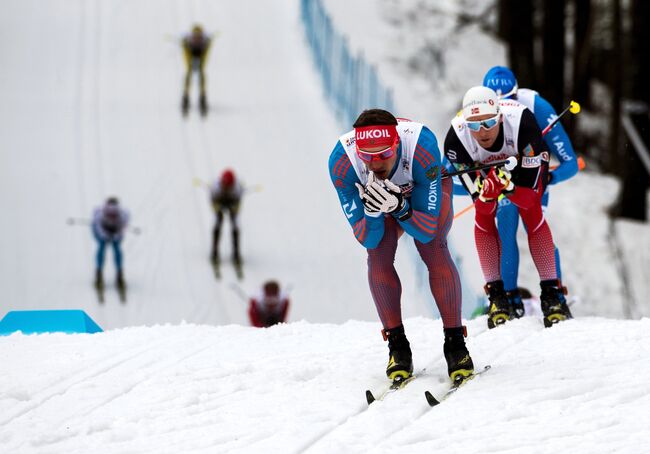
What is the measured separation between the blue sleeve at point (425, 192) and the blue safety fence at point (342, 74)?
1241cm

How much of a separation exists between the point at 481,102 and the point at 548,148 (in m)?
1.10

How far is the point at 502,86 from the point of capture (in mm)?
7926

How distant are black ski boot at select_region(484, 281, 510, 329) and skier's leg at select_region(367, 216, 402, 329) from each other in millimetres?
1563

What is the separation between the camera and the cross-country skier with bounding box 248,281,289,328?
12.2 metres

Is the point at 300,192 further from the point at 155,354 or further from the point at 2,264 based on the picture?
the point at 155,354

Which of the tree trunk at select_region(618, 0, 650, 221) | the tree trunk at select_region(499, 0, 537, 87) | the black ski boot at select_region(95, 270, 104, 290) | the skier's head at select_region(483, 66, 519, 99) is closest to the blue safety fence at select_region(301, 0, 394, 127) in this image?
the tree trunk at select_region(499, 0, 537, 87)

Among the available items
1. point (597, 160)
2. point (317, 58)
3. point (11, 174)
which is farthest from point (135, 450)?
point (597, 160)

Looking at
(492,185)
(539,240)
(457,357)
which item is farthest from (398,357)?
(539,240)

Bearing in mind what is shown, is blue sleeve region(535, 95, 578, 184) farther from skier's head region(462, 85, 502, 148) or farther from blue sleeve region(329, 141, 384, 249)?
blue sleeve region(329, 141, 384, 249)

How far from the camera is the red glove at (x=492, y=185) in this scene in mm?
7102

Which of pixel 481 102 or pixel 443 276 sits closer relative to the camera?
pixel 443 276

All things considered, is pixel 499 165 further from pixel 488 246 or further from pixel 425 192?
pixel 425 192

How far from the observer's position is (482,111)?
690 cm

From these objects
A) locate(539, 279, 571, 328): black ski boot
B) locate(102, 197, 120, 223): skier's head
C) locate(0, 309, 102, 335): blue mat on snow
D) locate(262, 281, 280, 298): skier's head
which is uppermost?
locate(102, 197, 120, 223): skier's head
